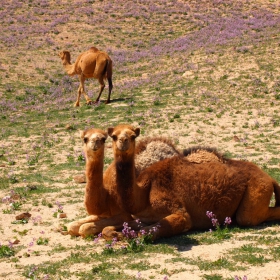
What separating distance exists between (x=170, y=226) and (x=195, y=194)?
0.69 meters

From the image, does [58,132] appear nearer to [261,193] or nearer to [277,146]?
[277,146]

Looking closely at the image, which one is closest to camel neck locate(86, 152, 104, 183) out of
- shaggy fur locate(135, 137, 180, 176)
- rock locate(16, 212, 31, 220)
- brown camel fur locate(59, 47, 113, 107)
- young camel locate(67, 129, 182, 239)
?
young camel locate(67, 129, 182, 239)

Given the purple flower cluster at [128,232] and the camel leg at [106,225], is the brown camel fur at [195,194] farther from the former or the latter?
the purple flower cluster at [128,232]

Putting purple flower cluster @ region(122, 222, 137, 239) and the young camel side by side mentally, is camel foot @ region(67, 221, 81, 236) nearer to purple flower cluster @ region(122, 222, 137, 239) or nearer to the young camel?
the young camel

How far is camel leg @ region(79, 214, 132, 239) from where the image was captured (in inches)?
283

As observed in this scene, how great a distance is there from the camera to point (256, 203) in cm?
759

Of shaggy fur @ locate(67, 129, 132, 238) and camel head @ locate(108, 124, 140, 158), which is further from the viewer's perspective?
shaggy fur @ locate(67, 129, 132, 238)

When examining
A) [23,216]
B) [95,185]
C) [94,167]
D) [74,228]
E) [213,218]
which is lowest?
[23,216]

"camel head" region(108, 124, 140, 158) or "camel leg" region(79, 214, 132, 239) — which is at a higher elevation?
"camel head" region(108, 124, 140, 158)

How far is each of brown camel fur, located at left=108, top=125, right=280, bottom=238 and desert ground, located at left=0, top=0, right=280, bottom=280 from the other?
0.83 ft

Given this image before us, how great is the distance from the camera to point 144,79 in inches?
1144

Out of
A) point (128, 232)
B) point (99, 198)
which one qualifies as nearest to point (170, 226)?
point (128, 232)

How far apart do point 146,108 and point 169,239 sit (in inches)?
571

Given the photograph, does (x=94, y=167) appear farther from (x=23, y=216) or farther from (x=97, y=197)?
(x=23, y=216)
